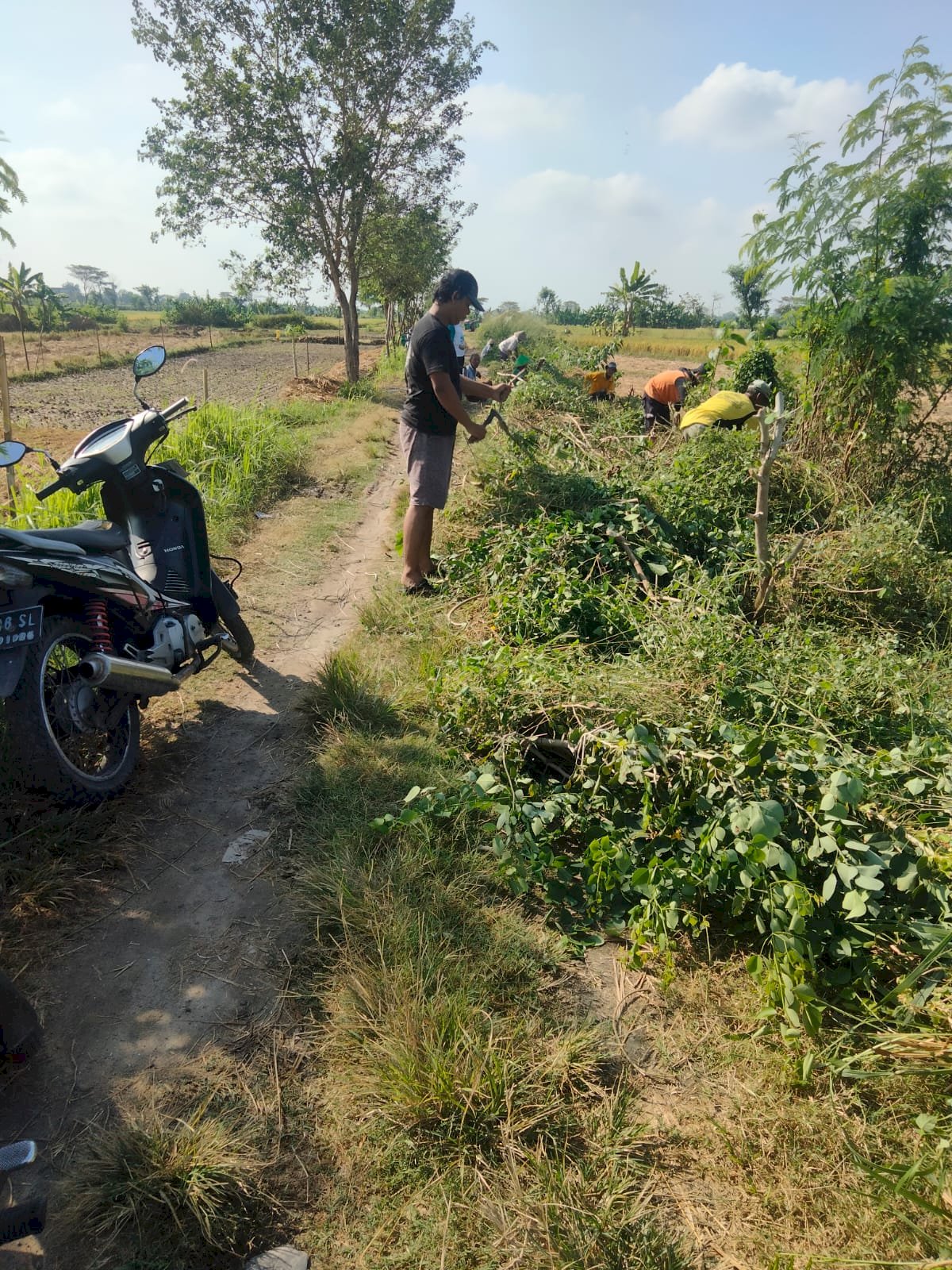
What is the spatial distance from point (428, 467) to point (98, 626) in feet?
8.31

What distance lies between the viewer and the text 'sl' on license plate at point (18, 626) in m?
2.36

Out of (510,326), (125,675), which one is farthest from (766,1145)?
(510,326)

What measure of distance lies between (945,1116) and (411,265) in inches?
843

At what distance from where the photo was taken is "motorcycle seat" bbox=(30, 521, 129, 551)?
2.88 m

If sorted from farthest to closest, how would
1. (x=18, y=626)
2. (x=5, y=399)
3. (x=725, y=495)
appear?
(x=5, y=399) → (x=725, y=495) → (x=18, y=626)

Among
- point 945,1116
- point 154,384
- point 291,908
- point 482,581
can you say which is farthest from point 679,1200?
point 154,384

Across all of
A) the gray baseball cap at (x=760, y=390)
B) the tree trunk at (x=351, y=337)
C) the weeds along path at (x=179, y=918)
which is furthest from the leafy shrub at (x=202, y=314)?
the weeds along path at (x=179, y=918)

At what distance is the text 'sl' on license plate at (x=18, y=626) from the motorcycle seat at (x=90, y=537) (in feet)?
1.44

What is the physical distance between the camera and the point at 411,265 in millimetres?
19766

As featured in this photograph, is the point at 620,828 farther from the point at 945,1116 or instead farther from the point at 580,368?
the point at 580,368

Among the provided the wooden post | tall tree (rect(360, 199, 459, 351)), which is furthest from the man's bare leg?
tall tree (rect(360, 199, 459, 351))

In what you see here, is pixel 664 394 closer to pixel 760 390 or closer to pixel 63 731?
pixel 760 390

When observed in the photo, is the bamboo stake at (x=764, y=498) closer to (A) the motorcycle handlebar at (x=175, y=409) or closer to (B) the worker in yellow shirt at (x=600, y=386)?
(A) the motorcycle handlebar at (x=175, y=409)

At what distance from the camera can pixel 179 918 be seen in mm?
2414
